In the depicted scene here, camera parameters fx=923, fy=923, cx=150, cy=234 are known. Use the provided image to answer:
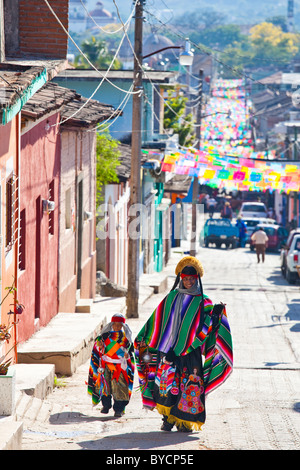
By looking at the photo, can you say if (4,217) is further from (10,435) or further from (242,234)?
(242,234)

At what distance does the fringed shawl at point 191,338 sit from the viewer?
907cm

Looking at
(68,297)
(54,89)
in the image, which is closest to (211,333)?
(54,89)

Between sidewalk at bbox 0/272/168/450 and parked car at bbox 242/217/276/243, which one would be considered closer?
sidewalk at bbox 0/272/168/450

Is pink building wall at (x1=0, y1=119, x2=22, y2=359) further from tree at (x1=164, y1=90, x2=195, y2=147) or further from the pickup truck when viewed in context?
the pickup truck

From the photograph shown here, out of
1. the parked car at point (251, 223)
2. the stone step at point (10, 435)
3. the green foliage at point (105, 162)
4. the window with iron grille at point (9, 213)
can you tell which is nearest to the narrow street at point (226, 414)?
the stone step at point (10, 435)

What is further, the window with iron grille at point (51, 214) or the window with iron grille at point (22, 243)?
the window with iron grille at point (51, 214)

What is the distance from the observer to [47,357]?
40.2ft

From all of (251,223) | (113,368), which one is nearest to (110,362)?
(113,368)

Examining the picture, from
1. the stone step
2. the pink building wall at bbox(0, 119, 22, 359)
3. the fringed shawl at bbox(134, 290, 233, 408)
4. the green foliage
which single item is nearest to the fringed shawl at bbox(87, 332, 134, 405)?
the fringed shawl at bbox(134, 290, 233, 408)

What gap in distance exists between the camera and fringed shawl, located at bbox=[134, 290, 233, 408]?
907cm

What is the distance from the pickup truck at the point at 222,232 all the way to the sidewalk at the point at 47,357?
30015 millimetres

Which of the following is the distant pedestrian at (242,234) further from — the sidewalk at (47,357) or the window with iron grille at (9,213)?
the window with iron grille at (9,213)

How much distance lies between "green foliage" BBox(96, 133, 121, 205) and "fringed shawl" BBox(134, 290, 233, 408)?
1429 centimetres

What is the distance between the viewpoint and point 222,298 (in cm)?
2533
